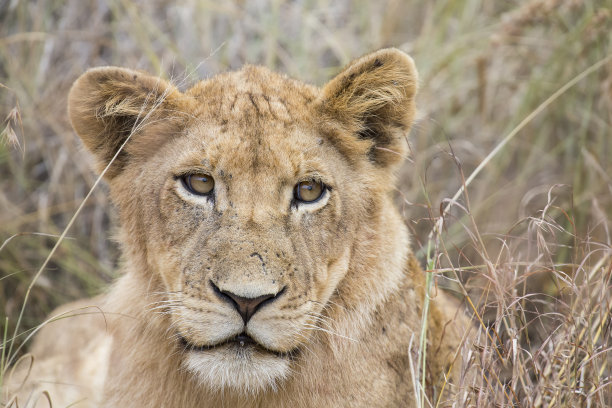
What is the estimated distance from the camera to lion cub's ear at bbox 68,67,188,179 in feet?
11.9

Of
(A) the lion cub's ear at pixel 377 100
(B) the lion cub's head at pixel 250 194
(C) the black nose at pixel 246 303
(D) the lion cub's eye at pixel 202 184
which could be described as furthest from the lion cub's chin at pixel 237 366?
(A) the lion cub's ear at pixel 377 100

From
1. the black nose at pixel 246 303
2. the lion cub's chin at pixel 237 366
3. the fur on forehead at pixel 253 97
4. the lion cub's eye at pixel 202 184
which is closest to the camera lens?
the black nose at pixel 246 303

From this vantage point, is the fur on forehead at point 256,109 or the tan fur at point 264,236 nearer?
the tan fur at point 264,236

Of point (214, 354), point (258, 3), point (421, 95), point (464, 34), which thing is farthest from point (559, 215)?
point (214, 354)

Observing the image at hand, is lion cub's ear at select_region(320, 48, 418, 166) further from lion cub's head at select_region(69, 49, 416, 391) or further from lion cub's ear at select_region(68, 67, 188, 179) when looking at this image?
lion cub's ear at select_region(68, 67, 188, 179)

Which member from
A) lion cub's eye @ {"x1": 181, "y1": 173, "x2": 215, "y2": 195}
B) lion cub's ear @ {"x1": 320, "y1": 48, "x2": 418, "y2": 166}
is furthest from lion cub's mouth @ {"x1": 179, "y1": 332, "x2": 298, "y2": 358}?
lion cub's ear @ {"x1": 320, "y1": 48, "x2": 418, "y2": 166}

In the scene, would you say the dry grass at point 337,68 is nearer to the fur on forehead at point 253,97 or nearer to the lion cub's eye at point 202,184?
the fur on forehead at point 253,97

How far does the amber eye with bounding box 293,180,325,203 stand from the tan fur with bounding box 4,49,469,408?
0.04 m

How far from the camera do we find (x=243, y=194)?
3.33 meters

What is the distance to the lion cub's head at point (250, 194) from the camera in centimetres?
311

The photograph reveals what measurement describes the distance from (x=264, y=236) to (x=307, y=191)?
0.37m

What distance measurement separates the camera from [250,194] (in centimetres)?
333

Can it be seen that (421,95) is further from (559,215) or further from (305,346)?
(305,346)

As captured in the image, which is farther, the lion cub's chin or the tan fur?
the tan fur
